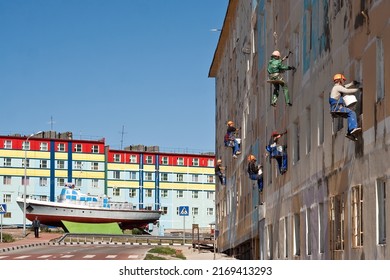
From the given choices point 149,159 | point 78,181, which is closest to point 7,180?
point 78,181

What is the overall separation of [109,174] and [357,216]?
11991 cm

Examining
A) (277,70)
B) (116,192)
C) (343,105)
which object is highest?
(116,192)

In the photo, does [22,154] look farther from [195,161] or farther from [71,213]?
[195,161]

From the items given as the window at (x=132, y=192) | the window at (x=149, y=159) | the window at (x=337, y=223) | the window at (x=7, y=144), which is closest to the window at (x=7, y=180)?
the window at (x=7, y=144)

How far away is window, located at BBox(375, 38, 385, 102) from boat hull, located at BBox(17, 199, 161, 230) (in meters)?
103

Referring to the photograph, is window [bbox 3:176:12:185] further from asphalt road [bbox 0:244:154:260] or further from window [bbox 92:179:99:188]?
asphalt road [bbox 0:244:154:260]

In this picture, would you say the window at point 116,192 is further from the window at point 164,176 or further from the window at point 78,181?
the window at point 164,176

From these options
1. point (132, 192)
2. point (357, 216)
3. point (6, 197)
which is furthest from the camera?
point (132, 192)

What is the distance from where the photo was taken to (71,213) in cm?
12319

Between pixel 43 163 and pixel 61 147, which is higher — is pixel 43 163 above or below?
below

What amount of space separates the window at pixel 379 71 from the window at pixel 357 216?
2.92 metres

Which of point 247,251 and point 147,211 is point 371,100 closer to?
point 247,251
